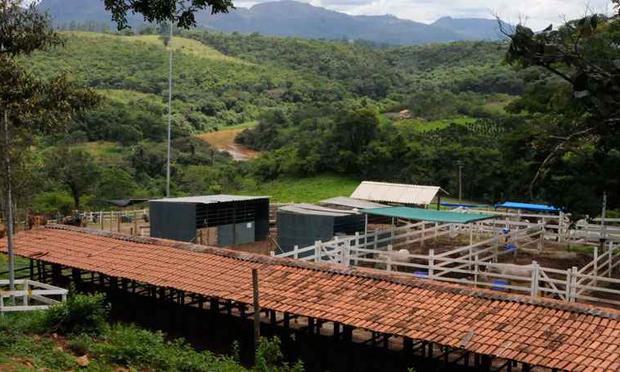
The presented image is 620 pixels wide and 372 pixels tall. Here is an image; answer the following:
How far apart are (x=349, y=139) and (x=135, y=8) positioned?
137 feet

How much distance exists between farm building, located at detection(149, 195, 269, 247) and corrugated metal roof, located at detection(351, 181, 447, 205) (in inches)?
175

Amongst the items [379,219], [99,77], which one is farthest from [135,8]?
[99,77]

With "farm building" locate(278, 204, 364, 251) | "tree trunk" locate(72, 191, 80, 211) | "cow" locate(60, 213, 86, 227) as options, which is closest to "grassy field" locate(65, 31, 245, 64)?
"tree trunk" locate(72, 191, 80, 211)

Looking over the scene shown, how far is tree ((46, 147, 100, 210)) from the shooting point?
128ft

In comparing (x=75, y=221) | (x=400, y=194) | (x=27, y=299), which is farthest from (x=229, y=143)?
(x=27, y=299)

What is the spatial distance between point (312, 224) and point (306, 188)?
74.9 ft

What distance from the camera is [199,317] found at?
16.9 metres

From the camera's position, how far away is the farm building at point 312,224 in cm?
2481

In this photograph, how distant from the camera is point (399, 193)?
93.2 ft

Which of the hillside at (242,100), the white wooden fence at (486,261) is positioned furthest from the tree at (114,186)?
the white wooden fence at (486,261)

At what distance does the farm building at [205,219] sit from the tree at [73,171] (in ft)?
45.0

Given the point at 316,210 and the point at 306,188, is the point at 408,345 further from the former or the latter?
the point at 306,188

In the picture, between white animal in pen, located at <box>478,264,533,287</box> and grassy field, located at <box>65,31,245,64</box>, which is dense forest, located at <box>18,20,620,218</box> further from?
white animal in pen, located at <box>478,264,533,287</box>

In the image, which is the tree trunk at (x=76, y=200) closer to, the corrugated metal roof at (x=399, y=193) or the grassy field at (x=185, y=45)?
the corrugated metal roof at (x=399, y=193)
